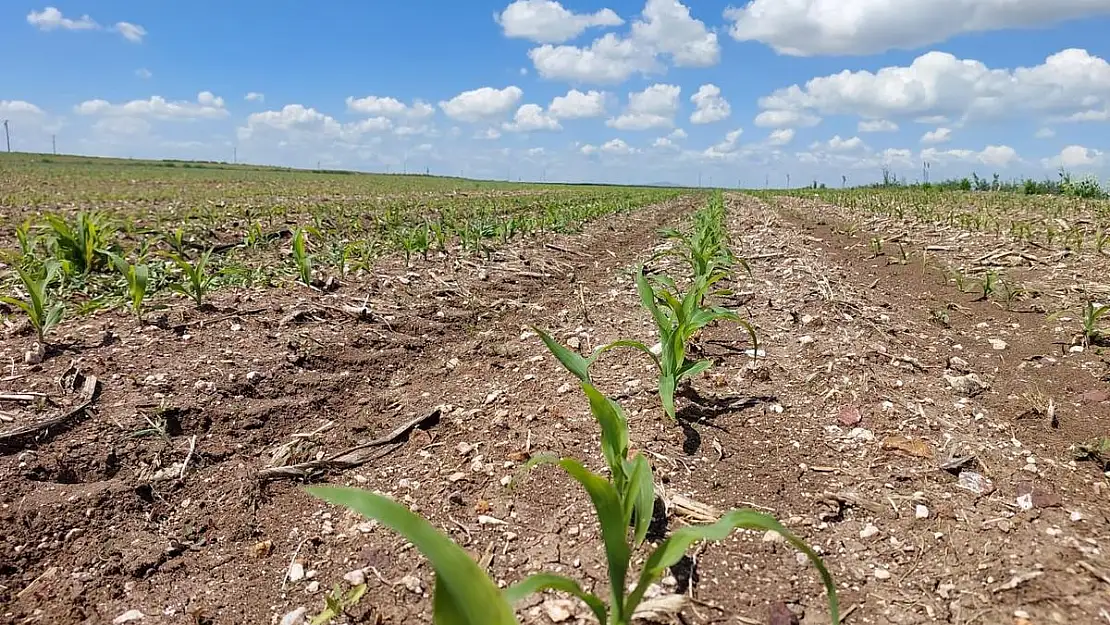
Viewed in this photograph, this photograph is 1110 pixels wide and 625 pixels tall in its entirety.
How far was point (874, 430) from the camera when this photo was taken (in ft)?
8.26

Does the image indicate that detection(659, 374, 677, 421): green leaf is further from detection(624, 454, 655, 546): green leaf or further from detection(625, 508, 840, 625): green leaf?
detection(625, 508, 840, 625): green leaf

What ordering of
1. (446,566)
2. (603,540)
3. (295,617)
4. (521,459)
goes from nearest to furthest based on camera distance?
(446,566) < (603,540) < (295,617) < (521,459)

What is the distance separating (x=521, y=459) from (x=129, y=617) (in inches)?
50.3

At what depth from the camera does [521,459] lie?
2.42 meters

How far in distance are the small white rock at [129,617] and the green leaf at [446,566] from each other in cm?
127

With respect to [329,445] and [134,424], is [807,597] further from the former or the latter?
[134,424]

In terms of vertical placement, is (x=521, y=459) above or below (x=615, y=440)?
below

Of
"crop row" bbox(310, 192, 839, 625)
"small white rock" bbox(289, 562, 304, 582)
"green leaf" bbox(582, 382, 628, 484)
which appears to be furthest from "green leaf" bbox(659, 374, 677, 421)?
"small white rock" bbox(289, 562, 304, 582)

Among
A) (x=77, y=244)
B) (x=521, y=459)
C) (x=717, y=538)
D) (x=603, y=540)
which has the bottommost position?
(x=521, y=459)

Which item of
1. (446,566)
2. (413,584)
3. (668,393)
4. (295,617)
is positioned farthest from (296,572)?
(668,393)

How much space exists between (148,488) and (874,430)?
2.74 m

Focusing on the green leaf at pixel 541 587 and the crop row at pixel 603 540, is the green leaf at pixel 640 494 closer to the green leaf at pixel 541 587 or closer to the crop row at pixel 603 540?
the crop row at pixel 603 540

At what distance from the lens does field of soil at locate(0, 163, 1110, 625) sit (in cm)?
175

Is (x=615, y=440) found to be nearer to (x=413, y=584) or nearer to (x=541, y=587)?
(x=541, y=587)
